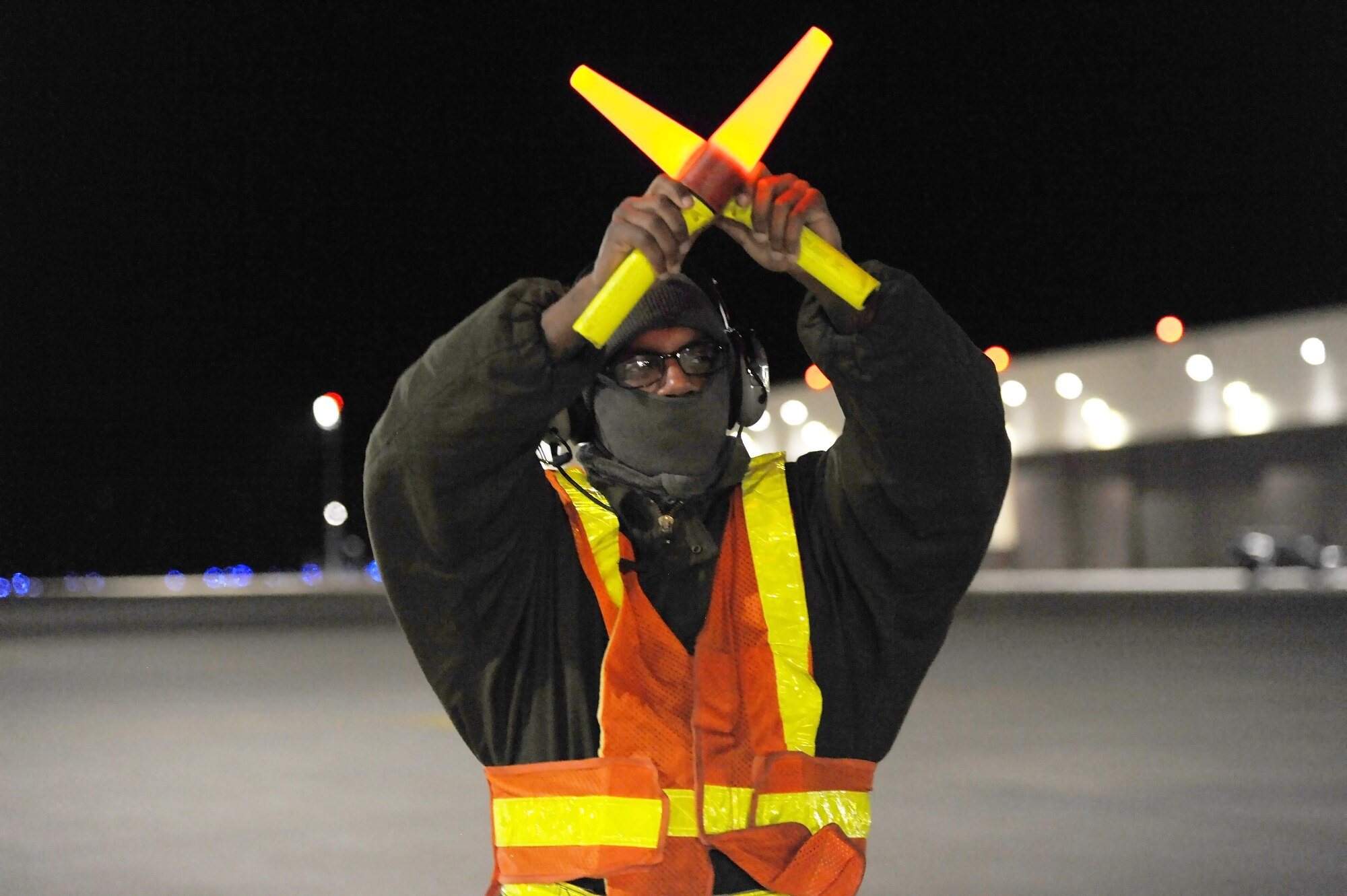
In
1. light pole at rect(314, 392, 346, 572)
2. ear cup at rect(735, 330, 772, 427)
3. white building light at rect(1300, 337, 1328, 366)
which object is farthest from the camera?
light pole at rect(314, 392, 346, 572)

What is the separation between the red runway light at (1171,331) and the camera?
36906 millimetres

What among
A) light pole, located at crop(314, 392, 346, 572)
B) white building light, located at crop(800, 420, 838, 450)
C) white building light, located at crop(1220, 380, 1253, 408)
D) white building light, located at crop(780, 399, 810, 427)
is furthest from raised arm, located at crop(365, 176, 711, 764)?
white building light, located at crop(780, 399, 810, 427)

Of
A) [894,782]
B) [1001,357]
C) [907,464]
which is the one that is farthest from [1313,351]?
[907,464]

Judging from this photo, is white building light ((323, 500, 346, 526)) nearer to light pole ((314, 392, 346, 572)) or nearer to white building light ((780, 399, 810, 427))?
light pole ((314, 392, 346, 572))

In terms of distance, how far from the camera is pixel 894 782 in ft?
27.2

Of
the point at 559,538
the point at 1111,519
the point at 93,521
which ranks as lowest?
the point at 559,538

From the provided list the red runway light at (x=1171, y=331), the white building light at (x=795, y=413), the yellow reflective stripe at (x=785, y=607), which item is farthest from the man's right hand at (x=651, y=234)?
the white building light at (x=795, y=413)

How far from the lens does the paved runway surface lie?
20.5 feet

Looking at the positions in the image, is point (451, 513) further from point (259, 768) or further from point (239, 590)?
point (239, 590)

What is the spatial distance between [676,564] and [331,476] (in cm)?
5755

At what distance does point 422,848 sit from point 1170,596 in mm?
22139

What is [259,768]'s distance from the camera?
9.10 meters

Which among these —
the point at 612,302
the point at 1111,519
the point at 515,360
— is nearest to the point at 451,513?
the point at 515,360

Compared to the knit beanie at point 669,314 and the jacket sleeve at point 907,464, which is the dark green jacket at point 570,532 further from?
the knit beanie at point 669,314
